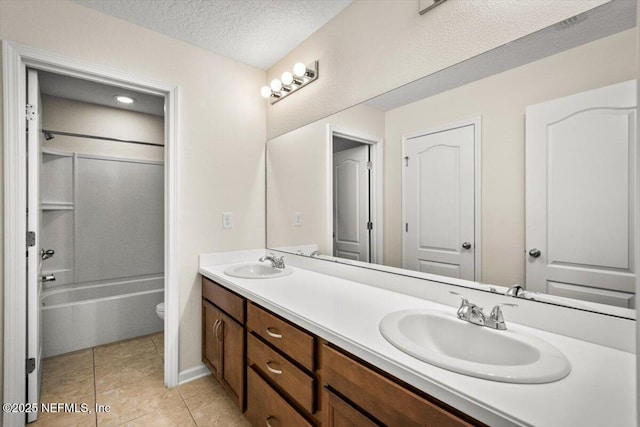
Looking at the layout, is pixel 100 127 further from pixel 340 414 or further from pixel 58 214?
pixel 340 414

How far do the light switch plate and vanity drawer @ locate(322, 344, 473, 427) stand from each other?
4.84ft

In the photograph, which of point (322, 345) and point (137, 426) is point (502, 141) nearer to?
point (322, 345)

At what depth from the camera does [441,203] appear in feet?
4.29

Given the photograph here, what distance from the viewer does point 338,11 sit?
5.83 feet

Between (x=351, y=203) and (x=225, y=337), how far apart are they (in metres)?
1.09

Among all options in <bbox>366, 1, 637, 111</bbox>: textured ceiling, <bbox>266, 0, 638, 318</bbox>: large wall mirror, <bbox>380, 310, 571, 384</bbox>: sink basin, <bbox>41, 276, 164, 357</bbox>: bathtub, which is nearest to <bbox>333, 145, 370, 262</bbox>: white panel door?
<bbox>266, 0, 638, 318</bbox>: large wall mirror

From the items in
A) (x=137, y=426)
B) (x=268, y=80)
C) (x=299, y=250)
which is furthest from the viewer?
(x=268, y=80)

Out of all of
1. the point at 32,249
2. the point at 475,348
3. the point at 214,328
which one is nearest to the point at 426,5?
the point at 475,348

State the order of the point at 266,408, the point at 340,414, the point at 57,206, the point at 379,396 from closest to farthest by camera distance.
→ the point at 379,396 → the point at 340,414 → the point at 266,408 → the point at 57,206

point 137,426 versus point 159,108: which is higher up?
point 159,108

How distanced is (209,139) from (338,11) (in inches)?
47.4

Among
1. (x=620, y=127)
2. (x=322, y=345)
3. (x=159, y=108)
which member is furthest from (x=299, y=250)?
(x=159, y=108)

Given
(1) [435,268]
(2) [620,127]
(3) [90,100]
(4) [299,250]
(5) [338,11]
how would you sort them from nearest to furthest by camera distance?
(2) [620,127]
(1) [435,268]
(5) [338,11]
(4) [299,250]
(3) [90,100]

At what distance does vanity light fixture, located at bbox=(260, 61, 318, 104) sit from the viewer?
6.54 ft
